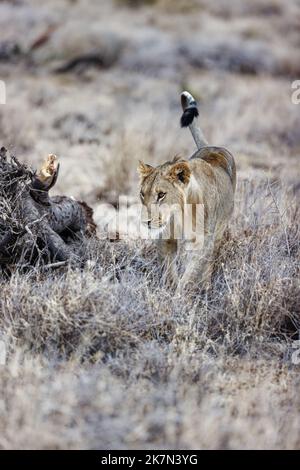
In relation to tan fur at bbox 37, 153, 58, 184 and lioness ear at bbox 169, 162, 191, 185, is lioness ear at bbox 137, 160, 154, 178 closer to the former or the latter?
lioness ear at bbox 169, 162, 191, 185

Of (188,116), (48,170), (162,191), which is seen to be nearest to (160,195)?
(162,191)

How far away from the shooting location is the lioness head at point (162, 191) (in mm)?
5180

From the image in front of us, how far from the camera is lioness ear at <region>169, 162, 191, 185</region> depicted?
17.1 ft

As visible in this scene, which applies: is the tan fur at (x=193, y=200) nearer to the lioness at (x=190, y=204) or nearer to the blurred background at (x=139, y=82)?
the lioness at (x=190, y=204)

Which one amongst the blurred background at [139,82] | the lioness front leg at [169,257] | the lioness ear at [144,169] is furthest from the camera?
the blurred background at [139,82]

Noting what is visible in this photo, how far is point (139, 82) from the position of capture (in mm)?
17516

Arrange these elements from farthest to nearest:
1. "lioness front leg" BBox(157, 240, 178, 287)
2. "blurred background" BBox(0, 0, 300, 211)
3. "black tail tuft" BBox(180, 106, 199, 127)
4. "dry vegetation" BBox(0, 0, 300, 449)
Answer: "blurred background" BBox(0, 0, 300, 211) < "black tail tuft" BBox(180, 106, 199, 127) < "lioness front leg" BBox(157, 240, 178, 287) < "dry vegetation" BBox(0, 0, 300, 449)

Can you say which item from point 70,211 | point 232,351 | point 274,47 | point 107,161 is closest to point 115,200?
point 107,161

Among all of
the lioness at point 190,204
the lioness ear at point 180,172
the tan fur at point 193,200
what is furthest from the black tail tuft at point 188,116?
the lioness ear at point 180,172

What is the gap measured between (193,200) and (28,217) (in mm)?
1201

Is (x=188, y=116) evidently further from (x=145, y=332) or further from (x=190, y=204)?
(x=145, y=332)

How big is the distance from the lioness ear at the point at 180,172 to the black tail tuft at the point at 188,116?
110 cm

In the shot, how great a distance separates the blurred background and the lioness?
1.93m

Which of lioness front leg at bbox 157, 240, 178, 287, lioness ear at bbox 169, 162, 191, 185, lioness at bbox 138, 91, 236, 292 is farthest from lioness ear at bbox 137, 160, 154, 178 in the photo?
lioness front leg at bbox 157, 240, 178, 287
